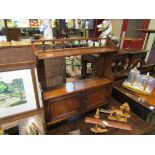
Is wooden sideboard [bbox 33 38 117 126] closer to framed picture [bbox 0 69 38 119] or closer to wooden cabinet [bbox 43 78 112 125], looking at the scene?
wooden cabinet [bbox 43 78 112 125]

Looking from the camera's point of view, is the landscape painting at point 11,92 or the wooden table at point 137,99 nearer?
the landscape painting at point 11,92

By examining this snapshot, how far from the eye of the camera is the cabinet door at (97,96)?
5.16ft

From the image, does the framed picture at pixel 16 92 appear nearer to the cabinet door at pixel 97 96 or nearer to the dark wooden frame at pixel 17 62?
the dark wooden frame at pixel 17 62

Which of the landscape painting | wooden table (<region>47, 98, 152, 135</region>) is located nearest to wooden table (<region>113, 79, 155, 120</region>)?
wooden table (<region>47, 98, 152, 135</region>)

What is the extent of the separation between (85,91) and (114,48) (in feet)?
2.03

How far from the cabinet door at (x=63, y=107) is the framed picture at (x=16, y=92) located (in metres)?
0.25

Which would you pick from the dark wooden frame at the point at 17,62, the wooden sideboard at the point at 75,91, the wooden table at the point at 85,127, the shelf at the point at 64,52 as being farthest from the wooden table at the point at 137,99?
the dark wooden frame at the point at 17,62

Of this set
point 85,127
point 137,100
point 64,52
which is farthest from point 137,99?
point 64,52

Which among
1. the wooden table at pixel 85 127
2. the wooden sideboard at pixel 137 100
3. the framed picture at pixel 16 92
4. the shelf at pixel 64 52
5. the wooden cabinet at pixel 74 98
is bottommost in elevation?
the wooden table at pixel 85 127

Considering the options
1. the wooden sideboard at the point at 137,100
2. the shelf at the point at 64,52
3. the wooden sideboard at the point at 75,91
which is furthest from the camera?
the wooden sideboard at the point at 137,100

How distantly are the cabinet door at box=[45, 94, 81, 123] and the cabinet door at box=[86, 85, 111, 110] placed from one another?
0.15 metres

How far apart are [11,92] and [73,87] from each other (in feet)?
2.21

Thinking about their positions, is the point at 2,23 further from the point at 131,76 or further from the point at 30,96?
the point at 131,76

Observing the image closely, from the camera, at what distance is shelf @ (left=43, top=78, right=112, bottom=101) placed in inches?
53.1
